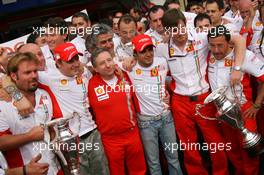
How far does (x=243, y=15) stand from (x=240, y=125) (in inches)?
67.5

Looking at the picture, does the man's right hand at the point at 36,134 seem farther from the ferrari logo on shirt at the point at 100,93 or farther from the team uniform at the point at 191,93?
the team uniform at the point at 191,93

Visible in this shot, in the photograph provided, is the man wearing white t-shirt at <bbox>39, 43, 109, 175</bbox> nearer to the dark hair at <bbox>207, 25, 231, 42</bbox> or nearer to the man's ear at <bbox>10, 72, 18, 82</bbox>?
→ the man's ear at <bbox>10, 72, 18, 82</bbox>

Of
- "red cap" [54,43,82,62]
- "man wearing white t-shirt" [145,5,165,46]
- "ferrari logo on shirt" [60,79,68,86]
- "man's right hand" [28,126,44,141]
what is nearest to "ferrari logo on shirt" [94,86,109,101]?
"ferrari logo on shirt" [60,79,68,86]

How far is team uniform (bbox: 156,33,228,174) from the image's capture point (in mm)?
4188

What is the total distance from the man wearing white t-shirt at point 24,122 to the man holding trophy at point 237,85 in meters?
1.86

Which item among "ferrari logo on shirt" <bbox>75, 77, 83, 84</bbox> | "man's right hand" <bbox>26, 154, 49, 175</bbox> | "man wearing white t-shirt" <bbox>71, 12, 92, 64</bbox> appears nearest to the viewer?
"man's right hand" <bbox>26, 154, 49, 175</bbox>

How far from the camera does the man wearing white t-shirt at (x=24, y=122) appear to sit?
310 centimetres

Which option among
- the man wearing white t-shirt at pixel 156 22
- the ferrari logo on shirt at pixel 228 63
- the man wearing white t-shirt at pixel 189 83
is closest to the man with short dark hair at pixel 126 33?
the man wearing white t-shirt at pixel 156 22

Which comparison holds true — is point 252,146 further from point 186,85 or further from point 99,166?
point 99,166

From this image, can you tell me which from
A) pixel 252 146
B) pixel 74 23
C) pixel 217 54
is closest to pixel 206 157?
pixel 252 146

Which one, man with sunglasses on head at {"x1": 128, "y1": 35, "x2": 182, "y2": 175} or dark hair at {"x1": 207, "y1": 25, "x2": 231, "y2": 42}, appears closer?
dark hair at {"x1": 207, "y1": 25, "x2": 231, "y2": 42}

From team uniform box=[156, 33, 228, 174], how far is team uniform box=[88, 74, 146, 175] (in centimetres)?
55

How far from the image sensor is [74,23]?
19.5ft

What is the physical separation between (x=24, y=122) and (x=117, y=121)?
108 cm
